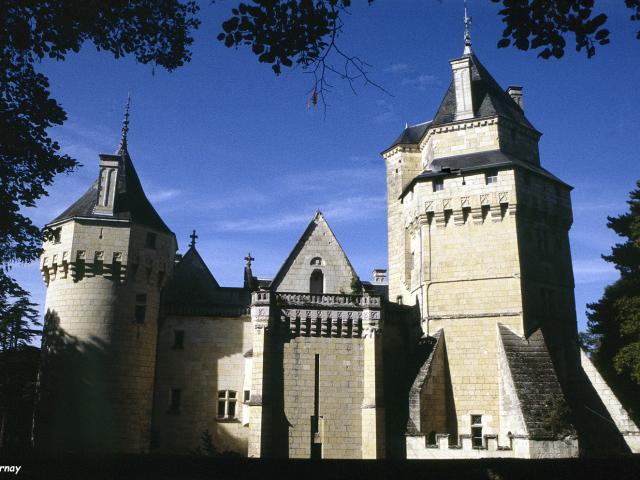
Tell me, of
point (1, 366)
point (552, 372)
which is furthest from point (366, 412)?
point (1, 366)

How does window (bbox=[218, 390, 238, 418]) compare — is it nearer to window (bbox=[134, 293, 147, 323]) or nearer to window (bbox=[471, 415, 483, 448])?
window (bbox=[134, 293, 147, 323])

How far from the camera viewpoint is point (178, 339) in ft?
81.5

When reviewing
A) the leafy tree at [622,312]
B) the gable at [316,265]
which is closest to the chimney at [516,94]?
the leafy tree at [622,312]

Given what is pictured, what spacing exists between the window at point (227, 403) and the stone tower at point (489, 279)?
7.96 meters

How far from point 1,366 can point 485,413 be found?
2412cm

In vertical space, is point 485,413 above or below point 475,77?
below

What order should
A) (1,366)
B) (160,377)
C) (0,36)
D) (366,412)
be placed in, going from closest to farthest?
(0,36), (366,412), (160,377), (1,366)

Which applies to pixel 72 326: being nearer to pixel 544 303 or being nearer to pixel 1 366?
pixel 1 366

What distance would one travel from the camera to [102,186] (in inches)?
965

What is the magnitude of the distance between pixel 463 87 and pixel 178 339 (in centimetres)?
1700

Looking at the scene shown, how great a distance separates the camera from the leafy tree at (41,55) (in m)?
10.3

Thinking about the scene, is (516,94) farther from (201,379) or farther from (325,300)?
(201,379)

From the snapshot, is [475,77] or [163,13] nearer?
[163,13]

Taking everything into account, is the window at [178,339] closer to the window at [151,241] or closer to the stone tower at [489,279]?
the window at [151,241]
